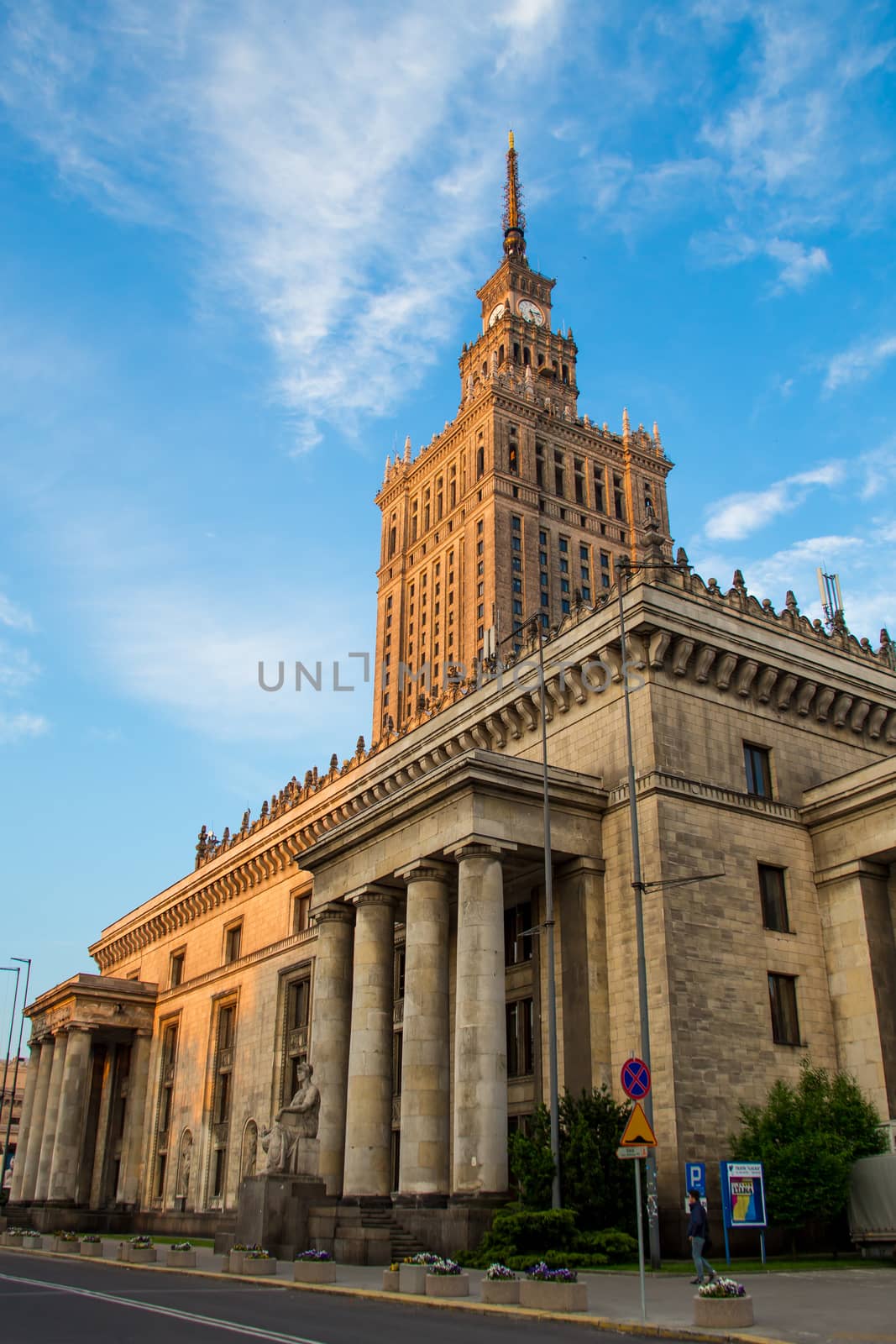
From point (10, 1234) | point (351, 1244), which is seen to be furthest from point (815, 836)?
point (10, 1234)

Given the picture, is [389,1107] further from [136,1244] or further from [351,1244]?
[136,1244]

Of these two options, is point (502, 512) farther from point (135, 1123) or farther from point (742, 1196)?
point (742, 1196)

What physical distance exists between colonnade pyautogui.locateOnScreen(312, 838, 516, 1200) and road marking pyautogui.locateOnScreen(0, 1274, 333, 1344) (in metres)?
10.0

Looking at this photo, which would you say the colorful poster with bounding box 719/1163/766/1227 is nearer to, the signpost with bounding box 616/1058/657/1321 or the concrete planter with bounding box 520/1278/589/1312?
the concrete planter with bounding box 520/1278/589/1312

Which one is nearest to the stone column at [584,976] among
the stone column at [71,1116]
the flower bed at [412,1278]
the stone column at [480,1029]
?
the stone column at [480,1029]

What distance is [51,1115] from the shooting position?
65.5 metres

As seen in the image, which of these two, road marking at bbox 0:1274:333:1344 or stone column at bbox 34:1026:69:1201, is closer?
road marking at bbox 0:1274:333:1344

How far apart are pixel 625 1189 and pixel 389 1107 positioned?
9.05 meters

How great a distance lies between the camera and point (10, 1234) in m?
48.0

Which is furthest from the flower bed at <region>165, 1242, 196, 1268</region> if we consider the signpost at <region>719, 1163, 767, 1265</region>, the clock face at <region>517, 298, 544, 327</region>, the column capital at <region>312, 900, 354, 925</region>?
the clock face at <region>517, 298, 544, 327</region>

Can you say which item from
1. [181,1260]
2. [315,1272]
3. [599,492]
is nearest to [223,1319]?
[315,1272]

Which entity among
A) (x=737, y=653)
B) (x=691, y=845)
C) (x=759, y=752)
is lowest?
(x=691, y=845)

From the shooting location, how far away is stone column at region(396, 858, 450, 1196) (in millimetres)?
31797

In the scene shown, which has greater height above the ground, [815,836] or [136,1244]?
[815,836]
